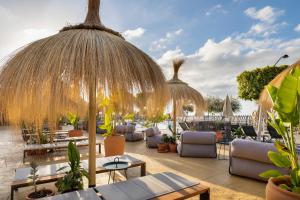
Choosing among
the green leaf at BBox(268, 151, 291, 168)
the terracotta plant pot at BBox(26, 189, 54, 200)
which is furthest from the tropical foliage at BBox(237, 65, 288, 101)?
the terracotta plant pot at BBox(26, 189, 54, 200)

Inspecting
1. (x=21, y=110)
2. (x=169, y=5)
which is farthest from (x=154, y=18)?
(x=21, y=110)

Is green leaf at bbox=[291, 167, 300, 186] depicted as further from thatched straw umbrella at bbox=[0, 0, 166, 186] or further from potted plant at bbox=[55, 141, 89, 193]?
potted plant at bbox=[55, 141, 89, 193]

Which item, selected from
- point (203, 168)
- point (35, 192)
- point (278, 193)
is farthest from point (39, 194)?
point (203, 168)

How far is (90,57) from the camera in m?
2.47

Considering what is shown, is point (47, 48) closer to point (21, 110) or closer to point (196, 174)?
point (21, 110)

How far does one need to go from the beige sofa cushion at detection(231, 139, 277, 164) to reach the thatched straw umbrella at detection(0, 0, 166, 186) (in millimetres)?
3284

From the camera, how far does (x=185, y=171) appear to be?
18.2ft

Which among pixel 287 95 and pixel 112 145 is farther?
pixel 112 145

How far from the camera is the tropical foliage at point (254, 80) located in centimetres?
1393

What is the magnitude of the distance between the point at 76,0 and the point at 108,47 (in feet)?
6.69

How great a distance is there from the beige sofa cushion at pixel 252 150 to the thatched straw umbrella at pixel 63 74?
10.8ft

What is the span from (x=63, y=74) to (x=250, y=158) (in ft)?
15.0

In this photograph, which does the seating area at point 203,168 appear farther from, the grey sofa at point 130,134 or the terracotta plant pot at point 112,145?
the grey sofa at point 130,134

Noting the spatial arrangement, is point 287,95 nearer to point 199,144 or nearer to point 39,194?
point 39,194
